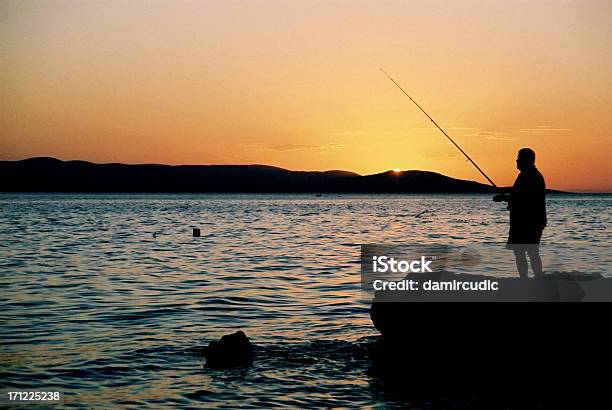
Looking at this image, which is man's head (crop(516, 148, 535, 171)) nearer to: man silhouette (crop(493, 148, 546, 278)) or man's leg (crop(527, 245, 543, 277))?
man silhouette (crop(493, 148, 546, 278))

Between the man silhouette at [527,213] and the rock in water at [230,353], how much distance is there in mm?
4396

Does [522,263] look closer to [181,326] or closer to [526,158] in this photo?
[526,158]

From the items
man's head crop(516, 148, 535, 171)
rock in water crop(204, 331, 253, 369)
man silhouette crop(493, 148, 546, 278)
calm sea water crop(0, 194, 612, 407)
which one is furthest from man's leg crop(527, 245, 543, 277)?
rock in water crop(204, 331, 253, 369)

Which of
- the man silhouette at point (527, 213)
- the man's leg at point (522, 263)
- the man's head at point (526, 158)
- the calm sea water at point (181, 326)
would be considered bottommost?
the calm sea water at point (181, 326)

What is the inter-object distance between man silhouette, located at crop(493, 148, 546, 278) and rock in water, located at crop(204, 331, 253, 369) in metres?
4.40

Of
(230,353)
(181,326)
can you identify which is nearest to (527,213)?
(230,353)

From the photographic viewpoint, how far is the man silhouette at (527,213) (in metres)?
11.1

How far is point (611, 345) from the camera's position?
10.2 meters

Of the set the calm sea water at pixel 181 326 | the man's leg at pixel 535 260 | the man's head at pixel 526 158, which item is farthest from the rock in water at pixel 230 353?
the man's head at pixel 526 158

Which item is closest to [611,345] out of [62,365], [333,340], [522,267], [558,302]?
[558,302]

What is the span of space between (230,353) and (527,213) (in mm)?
5028

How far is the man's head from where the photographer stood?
444 inches

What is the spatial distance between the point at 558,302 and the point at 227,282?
11.3m

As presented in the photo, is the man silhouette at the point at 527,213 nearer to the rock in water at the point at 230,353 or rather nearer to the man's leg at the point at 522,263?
the man's leg at the point at 522,263
